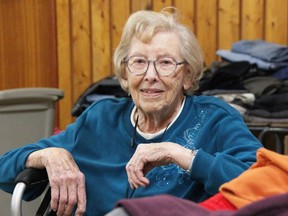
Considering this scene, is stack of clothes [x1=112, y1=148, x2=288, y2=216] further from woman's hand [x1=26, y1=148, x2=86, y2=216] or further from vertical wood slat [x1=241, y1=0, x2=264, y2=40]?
vertical wood slat [x1=241, y1=0, x2=264, y2=40]

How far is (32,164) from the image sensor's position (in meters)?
1.80

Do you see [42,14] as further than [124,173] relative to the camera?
Yes

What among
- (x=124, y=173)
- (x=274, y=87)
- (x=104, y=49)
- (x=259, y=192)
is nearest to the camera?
(x=259, y=192)

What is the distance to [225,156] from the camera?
1.58 meters

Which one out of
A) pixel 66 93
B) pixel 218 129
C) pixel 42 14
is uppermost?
pixel 42 14

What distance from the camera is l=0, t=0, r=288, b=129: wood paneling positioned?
3596 millimetres

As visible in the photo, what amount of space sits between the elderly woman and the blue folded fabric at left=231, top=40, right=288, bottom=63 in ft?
4.22

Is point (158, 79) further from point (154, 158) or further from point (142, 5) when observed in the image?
point (142, 5)

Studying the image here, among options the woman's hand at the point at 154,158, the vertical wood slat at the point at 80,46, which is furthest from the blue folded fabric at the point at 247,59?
the woman's hand at the point at 154,158

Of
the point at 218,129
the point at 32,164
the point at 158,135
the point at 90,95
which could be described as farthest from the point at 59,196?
the point at 90,95

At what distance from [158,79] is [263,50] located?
1475mm

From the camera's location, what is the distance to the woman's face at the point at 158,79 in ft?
6.12

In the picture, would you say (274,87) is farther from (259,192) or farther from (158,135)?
(259,192)

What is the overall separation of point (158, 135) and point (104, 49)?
202 centimetres
